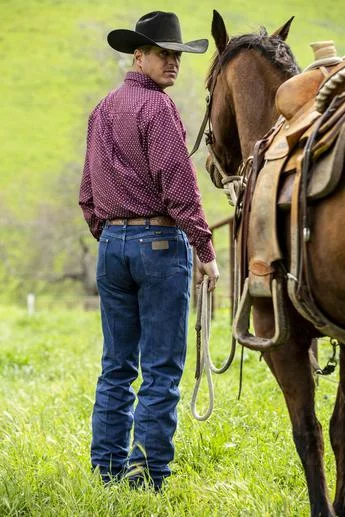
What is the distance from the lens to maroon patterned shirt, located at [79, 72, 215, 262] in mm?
3674

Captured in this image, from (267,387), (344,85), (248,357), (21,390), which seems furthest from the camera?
(248,357)

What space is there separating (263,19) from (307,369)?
41.6 metres

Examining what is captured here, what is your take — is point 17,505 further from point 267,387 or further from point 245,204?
point 267,387

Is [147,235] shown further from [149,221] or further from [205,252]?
[205,252]

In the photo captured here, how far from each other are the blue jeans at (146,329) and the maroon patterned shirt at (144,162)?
13 cm

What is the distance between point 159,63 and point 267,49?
556 mm

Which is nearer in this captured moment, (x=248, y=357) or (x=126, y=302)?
(x=126, y=302)

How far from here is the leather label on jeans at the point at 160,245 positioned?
377 centimetres

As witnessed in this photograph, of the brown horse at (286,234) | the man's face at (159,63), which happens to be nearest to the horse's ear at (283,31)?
the brown horse at (286,234)

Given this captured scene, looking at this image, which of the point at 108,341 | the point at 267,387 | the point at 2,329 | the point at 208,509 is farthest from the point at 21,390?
the point at 2,329

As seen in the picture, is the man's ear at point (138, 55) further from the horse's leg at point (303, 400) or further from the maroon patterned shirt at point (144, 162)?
the horse's leg at point (303, 400)

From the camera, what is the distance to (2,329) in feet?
44.4

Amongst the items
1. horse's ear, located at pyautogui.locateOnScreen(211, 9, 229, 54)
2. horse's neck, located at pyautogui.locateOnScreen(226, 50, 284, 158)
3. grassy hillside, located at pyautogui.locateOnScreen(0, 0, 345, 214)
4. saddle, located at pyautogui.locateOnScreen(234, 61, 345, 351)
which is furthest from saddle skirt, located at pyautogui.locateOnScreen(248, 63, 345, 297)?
grassy hillside, located at pyautogui.locateOnScreen(0, 0, 345, 214)

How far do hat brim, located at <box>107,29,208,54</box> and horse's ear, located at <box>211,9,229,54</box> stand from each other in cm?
10
